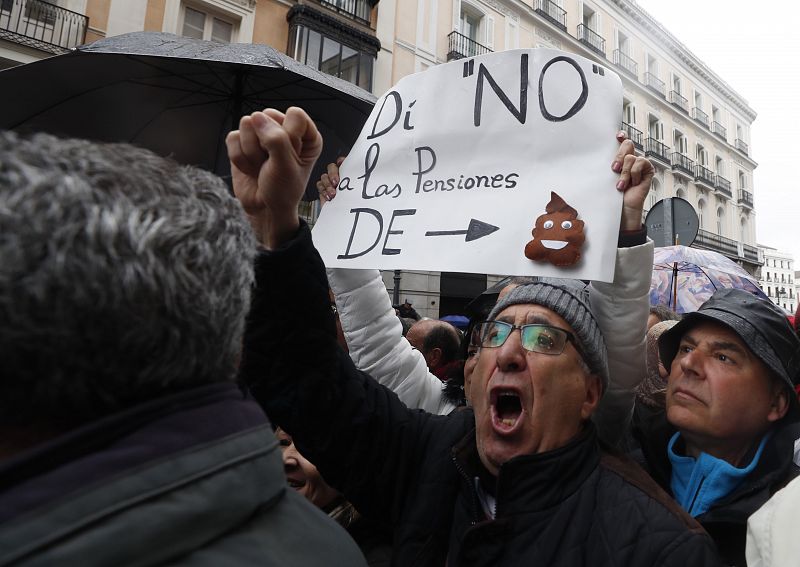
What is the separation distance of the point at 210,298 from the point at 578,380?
1.02m

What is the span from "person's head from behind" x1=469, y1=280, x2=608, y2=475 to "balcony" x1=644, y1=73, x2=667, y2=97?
982 inches

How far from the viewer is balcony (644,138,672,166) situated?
2181 cm

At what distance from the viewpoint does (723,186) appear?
2658 centimetres

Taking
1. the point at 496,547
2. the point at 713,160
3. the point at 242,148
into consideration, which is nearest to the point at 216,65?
the point at 242,148

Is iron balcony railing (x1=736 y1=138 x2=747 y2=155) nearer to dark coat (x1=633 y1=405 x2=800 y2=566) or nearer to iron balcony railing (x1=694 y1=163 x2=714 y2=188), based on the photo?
iron balcony railing (x1=694 y1=163 x2=714 y2=188)

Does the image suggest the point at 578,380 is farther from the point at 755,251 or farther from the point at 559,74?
the point at 755,251

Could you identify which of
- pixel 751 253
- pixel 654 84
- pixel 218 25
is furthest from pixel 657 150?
pixel 218 25

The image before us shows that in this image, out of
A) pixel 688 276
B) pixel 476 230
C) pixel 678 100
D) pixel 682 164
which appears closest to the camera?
pixel 476 230

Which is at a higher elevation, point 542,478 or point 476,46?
point 476,46

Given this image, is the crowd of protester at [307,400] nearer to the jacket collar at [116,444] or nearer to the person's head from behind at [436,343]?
the jacket collar at [116,444]

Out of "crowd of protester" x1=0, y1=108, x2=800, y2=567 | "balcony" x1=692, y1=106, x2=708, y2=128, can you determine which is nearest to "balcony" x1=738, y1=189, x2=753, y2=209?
"balcony" x1=692, y1=106, x2=708, y2=128

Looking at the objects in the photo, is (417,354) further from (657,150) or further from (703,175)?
(703,175)

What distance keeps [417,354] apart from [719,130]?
32.3 m

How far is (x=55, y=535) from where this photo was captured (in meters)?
0.46
